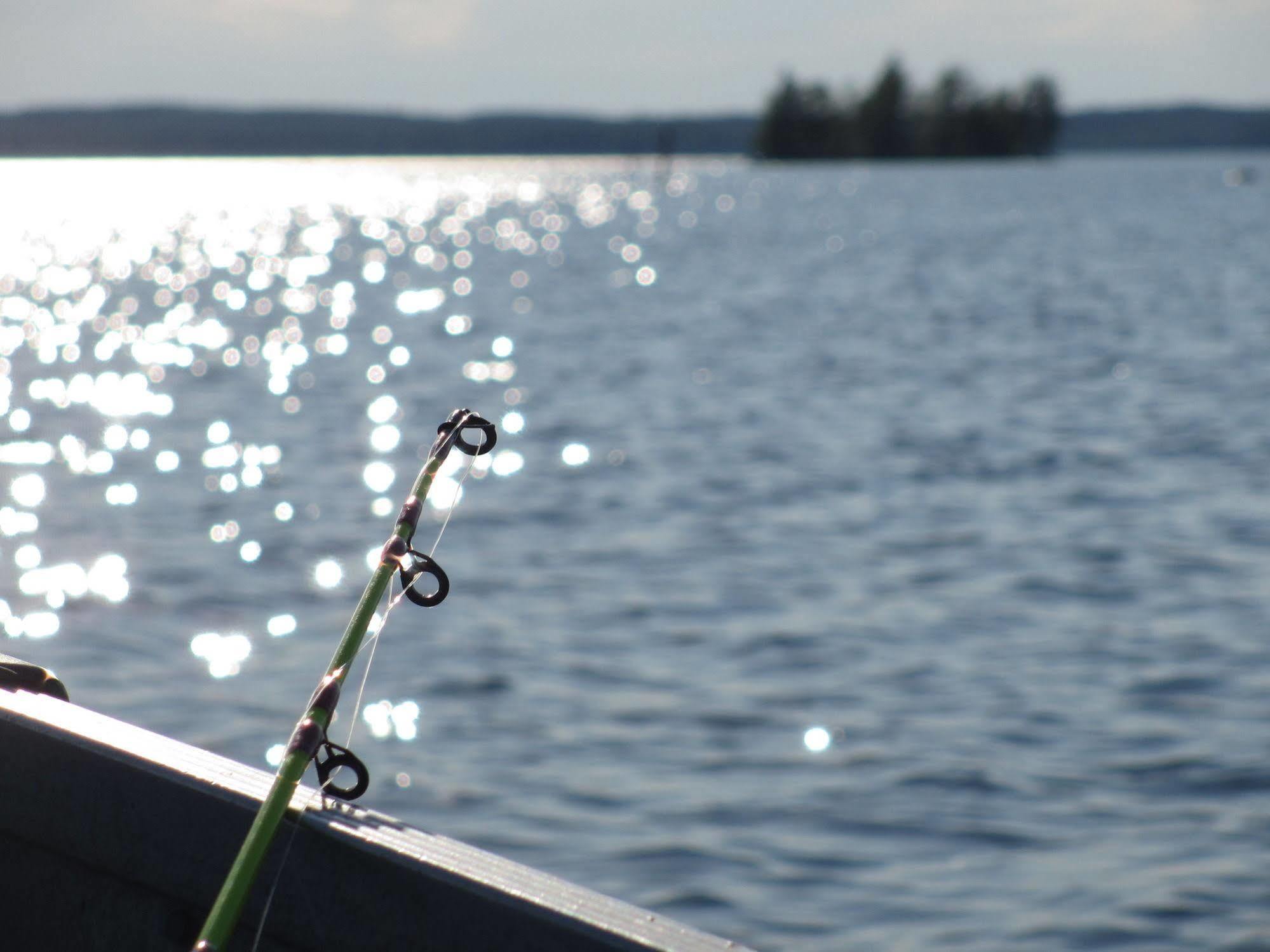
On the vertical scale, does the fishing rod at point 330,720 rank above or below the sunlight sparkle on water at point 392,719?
below

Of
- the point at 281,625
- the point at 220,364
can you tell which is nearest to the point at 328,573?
the point at 281,625

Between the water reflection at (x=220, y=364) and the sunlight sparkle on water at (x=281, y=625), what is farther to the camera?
the water reflection at (x=220, y=364)

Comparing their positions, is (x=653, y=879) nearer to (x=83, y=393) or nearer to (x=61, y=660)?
(x=61, y=660)

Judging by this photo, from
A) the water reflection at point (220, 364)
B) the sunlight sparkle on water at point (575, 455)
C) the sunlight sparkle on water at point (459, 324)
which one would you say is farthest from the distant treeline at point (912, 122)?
the sunlight sparkle on water at point (575, 455)

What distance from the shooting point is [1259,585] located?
10.4m

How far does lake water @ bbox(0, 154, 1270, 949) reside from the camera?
6.61m

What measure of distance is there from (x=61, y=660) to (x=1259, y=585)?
7118mm

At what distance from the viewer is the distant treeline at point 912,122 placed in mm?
171875

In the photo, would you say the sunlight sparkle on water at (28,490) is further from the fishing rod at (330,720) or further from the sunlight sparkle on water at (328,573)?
the fishing rod at (330,720)

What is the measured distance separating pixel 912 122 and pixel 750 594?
172m

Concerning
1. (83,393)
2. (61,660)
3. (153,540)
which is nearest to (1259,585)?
(61,660)

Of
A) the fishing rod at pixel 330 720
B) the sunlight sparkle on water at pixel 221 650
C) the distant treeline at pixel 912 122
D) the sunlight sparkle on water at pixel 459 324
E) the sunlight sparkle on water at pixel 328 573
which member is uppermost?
the distant treeline at pixel 912 122

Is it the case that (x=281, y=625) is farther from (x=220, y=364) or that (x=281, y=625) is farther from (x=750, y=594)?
(x=220, y=364)

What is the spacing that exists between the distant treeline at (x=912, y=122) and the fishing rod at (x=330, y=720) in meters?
172
